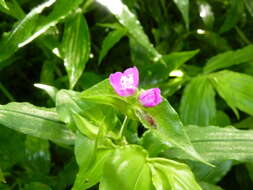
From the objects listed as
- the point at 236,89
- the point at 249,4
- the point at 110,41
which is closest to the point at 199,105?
the point at 236,89

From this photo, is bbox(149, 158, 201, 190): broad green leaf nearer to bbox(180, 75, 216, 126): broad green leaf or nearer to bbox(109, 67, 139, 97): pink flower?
bbox(109, 67, 139, 97): pink flower

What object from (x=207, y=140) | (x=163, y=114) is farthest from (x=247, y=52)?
(x=163, y=114)

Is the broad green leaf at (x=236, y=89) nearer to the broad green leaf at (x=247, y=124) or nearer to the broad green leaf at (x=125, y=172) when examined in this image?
the broad green leaf at (x=247, y=124)

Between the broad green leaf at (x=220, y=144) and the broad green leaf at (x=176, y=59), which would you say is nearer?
the broad green leaf at (x=220, y=144)

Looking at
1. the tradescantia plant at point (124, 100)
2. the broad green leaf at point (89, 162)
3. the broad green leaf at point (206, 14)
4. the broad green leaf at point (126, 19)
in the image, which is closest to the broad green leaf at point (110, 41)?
the tradescantia plant at point (124, 100)

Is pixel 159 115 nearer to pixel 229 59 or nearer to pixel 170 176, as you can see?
pixel 170 176

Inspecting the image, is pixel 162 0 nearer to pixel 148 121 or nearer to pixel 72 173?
pixel 72 173

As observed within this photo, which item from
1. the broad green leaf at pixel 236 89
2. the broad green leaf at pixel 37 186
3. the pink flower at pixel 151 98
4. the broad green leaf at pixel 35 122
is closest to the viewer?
the pink flower at pixel 151 98
